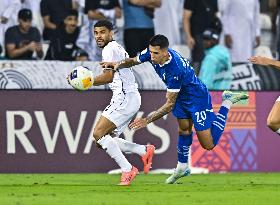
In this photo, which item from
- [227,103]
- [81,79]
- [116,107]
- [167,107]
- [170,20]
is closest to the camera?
[167,107]

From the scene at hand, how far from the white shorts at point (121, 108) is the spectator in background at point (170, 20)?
414cm

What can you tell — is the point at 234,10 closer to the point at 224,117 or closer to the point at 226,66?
the point at 226,66

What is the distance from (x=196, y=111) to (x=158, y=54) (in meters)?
1.33

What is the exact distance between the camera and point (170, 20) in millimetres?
18391

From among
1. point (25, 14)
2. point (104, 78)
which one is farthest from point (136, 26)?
point (104, 78)

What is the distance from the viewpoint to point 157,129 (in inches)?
719

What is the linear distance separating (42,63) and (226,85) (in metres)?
3.44

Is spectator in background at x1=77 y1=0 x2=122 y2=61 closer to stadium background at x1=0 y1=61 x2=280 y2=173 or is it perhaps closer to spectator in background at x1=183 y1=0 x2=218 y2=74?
stadium background at x1=0 y1=61 x2=280 y2=173

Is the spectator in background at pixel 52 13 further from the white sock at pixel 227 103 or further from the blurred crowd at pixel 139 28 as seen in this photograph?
the white sock at pixel 227 103

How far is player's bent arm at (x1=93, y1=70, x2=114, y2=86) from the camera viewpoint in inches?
523

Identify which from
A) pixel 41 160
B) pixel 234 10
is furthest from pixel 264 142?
pixel 41 160

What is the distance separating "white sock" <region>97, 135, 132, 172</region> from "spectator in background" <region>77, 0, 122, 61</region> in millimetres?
4540

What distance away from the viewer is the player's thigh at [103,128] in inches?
543

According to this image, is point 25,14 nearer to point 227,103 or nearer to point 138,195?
point 227,103
